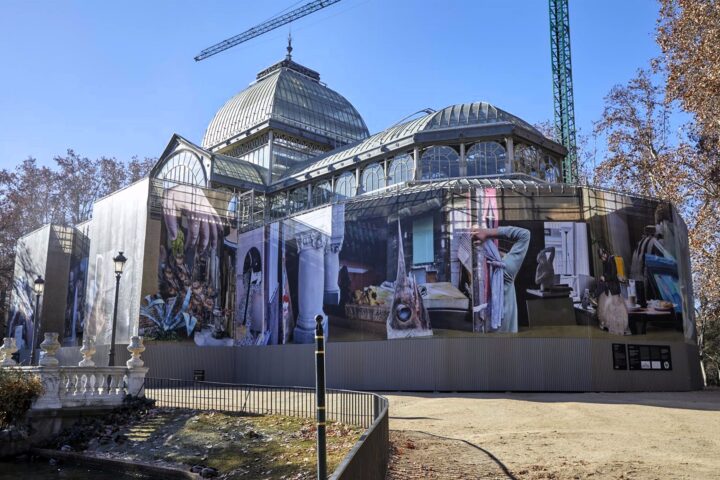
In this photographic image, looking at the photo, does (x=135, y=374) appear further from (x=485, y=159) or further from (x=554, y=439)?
(x=485, y=159)

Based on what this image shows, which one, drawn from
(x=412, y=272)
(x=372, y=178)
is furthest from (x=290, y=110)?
(x=412, y=272)

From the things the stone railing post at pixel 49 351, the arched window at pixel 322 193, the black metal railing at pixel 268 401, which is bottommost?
the black metal railing at pixel 268 401

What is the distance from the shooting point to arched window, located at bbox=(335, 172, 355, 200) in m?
42.5

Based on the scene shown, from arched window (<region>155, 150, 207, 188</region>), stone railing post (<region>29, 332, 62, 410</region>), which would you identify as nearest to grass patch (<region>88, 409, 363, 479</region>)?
stone railing post (<region>29, 332, 62, 410</region>)

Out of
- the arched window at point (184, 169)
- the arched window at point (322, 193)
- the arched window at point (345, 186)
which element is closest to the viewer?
the arched window at point (345, 186)

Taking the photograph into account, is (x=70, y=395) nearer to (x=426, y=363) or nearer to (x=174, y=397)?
(x=174, y=397)

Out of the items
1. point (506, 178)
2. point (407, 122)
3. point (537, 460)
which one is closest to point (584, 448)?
point (537, 460)

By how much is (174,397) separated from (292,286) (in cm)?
1262

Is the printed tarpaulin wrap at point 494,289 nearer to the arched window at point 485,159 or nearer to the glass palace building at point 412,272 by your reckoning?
the glass palace building at point 412,272

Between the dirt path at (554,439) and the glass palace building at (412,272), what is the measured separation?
255 inches

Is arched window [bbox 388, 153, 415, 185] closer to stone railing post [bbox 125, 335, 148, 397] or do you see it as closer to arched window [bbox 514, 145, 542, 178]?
arched window [bbox 514, 145, 542, 178]

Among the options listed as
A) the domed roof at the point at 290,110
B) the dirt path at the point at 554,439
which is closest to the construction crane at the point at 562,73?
the domed roof at the point at 290,110

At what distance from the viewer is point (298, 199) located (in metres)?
47.0

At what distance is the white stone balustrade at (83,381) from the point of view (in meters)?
22.0
